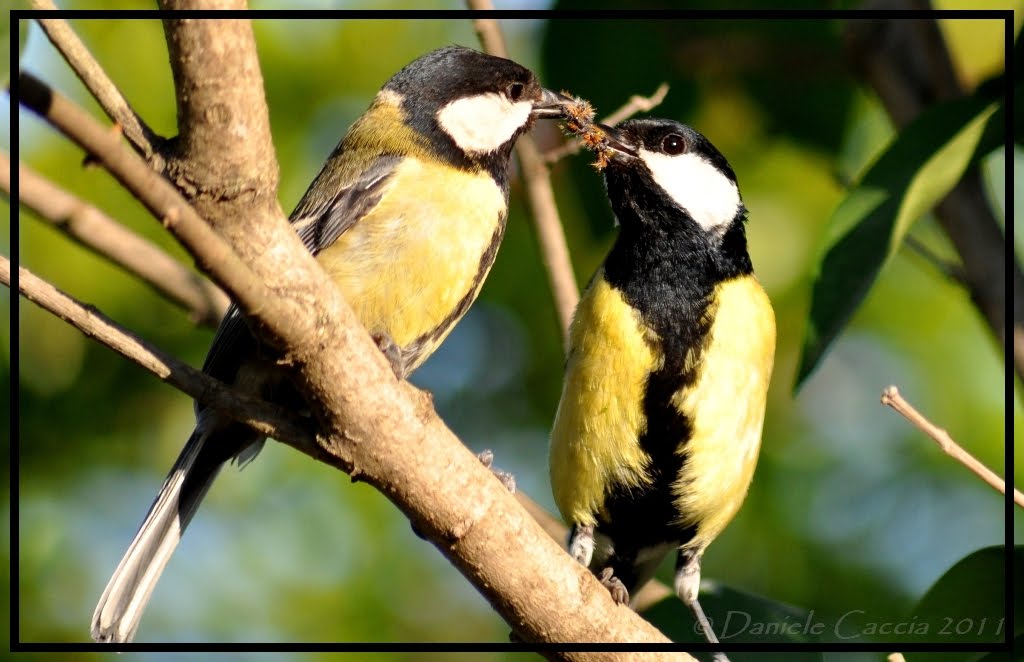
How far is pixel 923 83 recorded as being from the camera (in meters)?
2.29

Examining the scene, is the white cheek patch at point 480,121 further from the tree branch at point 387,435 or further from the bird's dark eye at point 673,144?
the tree branch at point 387,435

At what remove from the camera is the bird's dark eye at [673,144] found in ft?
7.18

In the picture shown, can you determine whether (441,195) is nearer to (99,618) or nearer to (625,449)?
(625,449)

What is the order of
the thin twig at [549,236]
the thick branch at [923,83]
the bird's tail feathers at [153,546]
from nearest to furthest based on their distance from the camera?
the bird's tail feathers at [153,546] < the thick branch at [923,83] < the thin twig at [549,236]

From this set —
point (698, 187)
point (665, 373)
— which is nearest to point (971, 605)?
point (665, 373)

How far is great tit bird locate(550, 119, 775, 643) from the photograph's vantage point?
1971 mm

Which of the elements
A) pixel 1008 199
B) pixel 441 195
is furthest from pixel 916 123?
pixel 441 195

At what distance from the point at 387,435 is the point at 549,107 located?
1.08 m

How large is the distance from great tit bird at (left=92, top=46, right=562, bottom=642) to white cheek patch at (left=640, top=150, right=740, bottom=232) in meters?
0.28

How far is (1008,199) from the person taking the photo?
2.04 meters

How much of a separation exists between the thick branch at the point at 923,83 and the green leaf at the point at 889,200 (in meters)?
0.19

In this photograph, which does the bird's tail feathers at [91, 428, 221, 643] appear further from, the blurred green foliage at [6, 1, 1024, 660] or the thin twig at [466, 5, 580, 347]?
the thin twig at [466, 5, 580, 347]

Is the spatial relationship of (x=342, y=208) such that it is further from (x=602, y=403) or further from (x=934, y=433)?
(x=934, y=433)

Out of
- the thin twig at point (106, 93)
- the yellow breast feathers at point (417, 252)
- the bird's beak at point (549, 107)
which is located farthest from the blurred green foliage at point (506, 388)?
the thin twig at point (106, 93)
